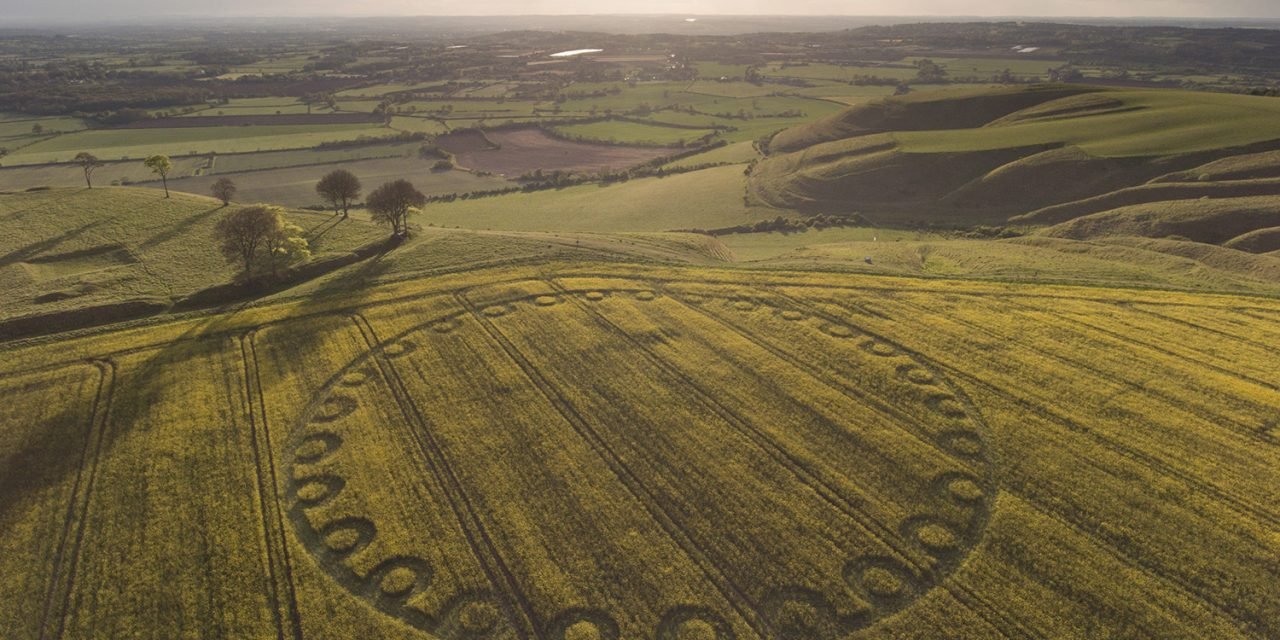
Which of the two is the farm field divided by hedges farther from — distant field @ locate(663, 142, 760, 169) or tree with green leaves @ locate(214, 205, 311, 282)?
distant field @ locate(663, 142, 760, 169)

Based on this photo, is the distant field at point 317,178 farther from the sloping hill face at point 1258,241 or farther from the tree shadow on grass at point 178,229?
the sloping hill face at point 1258,241

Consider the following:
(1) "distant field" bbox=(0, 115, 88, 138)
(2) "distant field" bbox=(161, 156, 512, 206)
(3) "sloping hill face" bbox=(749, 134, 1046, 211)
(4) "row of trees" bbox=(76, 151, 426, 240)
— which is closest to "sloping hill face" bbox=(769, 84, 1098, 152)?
(3) "sloping hill face" bbox=(749, 134, 1046, 211)

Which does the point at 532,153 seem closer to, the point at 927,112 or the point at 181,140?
the point at 181,140

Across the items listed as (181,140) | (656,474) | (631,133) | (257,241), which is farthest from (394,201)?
(181,140)

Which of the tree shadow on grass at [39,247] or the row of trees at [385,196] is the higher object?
the row of trees at [385,196]

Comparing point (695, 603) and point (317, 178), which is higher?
point (317, 178)

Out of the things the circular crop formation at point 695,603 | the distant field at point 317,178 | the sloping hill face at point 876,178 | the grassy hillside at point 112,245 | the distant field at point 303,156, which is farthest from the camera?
the distant field at point 303,156

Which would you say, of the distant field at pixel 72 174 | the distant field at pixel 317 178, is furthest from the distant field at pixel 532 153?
the distant field at pixel 72 174
